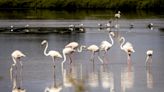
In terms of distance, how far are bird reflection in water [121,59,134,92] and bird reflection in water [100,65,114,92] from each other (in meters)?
0.29

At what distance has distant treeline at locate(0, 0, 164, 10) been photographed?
6419cm

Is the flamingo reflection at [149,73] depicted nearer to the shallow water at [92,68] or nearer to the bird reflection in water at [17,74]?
the shallow water at [92,68]

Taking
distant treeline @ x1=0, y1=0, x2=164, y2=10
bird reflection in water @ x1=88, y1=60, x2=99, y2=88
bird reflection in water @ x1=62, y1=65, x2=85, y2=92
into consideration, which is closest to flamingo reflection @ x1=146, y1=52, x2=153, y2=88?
bird reflection in water @ x1=88, y1=60, x2=99, y2=88

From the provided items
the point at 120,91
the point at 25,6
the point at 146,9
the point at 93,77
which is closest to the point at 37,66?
the point at 93,77

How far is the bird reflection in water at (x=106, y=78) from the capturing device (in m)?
16.1

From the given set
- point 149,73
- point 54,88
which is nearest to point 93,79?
point 54,88

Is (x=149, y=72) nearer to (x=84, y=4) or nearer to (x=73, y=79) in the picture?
(x=73, y=79)

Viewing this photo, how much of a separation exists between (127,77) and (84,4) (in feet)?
168

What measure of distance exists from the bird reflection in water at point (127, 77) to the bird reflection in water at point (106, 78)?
292 millimetres

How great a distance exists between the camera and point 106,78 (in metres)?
17.5

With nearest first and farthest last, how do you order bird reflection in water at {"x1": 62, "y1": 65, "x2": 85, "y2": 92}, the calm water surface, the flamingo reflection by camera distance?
bird reflection in water at {"x1": 62, "y1": 65, "x2": 85, "y2": 92} < the calm water surface < the flamingo reflection

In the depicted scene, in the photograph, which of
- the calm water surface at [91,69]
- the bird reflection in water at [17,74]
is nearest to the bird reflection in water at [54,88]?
the calm water surface at [91,69]

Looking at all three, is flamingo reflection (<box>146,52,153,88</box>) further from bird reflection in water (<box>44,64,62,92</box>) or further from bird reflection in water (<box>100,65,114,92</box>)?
bird reflection in water (<box>44,64,62,92</box>)

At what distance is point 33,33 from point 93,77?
1887 cm
